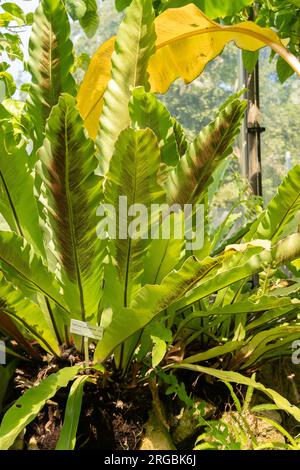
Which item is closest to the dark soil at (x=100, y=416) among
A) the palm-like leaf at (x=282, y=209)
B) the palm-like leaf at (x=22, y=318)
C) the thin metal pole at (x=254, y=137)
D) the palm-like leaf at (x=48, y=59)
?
the palm-like leaf at (x=22, y=318)

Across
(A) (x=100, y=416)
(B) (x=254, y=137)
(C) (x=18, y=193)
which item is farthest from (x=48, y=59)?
(B) (x=254, y=137)

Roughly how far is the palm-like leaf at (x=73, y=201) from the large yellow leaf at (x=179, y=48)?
1.23 feet

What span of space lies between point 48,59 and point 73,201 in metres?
0.31

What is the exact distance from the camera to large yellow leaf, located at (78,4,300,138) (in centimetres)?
123

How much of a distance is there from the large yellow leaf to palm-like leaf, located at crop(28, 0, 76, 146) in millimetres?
146

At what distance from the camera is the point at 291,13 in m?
1.69

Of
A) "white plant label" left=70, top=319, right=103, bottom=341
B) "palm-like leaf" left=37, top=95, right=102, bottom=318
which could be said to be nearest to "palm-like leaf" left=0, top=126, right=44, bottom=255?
"palm-like leaf" left=37, top=95, right=102, bottom=318

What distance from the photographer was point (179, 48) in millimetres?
1366

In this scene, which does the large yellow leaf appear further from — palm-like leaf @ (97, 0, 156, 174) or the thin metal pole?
the thin metal pole

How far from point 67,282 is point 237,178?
2.50 feet

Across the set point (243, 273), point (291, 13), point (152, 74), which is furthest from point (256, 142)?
point (243, 273)

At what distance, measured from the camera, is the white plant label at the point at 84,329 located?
921 mm

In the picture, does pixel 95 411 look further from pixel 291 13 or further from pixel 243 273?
pixel 291 13

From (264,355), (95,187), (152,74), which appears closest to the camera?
(95,187)
